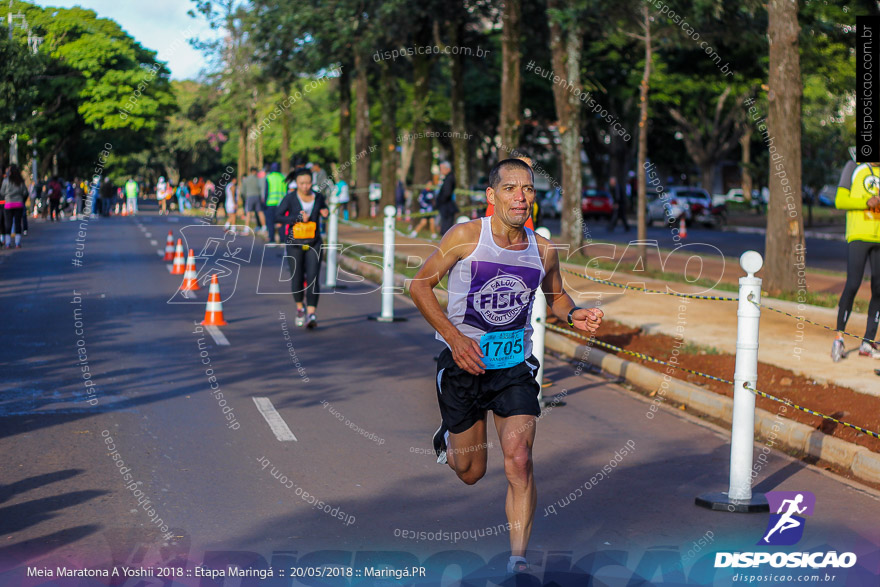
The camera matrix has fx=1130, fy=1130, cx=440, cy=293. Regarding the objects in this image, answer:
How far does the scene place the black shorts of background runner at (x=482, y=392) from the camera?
5.44m

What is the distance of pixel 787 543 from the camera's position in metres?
6.02

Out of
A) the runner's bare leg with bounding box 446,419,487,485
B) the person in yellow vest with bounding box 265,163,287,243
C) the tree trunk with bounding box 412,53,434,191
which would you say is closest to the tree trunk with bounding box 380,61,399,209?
the tree trunk with bounding box 412,53,434,191

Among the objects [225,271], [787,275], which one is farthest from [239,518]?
[225,271]

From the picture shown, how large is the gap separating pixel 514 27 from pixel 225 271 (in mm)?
8804

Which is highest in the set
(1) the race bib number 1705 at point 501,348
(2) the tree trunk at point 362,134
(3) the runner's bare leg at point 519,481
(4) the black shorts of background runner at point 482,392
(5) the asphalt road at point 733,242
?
(2) the tree trunk at point 362,134

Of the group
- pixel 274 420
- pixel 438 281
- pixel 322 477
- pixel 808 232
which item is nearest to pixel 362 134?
pixel 808 232

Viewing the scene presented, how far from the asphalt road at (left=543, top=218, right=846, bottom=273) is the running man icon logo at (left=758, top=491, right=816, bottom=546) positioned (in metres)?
17.6

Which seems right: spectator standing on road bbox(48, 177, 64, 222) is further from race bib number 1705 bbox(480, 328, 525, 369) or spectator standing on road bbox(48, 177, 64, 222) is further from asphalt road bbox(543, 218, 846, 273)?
race bib number 1705 bbox(480, 328, 525, 369)

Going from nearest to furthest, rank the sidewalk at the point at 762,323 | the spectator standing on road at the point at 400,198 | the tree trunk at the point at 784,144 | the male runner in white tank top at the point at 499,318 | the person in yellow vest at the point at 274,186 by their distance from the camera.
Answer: the male runner in white tank top at the point at 499,318 → the sidewalk at the point at 762,323 → the tree trunk at the point at 784,144 → the person in yellow vest at the point at 274,186 → the spectator standing on road at the point at 400,198

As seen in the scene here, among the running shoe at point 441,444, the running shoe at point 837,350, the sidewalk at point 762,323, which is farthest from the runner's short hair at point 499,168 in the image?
the running shoe at point 837,350

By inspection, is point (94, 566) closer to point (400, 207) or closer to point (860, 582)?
point (860, 582)

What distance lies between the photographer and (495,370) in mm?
5488

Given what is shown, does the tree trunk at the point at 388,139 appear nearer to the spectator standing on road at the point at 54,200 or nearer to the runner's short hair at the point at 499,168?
the spectator standing on road at the point at 54,200

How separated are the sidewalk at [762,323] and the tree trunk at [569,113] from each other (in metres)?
2.35
